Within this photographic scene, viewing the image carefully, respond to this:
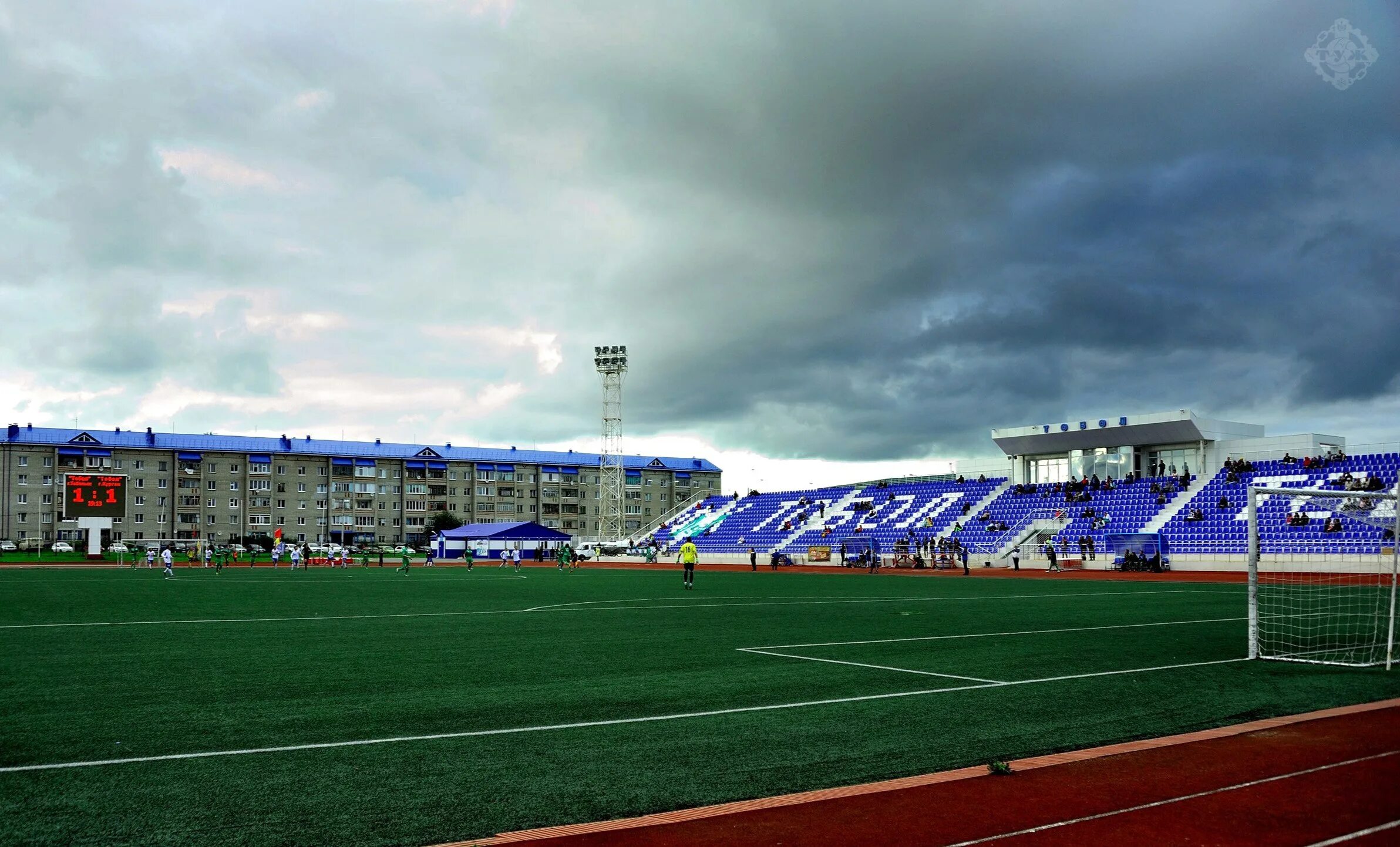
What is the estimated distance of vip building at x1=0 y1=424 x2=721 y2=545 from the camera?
352 ft

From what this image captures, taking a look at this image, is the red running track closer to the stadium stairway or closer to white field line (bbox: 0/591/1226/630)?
white field line (bbox: 0/591/1226/630)

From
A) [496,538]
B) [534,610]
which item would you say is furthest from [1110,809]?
[496,538]

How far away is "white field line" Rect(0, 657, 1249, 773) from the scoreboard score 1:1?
66146 mm

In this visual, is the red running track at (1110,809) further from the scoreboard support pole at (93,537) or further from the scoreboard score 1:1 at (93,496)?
the scoreboard support pole at (93,537)

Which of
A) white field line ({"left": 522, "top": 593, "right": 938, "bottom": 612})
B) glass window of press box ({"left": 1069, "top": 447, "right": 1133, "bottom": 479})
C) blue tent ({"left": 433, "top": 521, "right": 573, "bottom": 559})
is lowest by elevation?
blue tent ({"left": 433, "top": 521, "right": 573, "bottom": 559})

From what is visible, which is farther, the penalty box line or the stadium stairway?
the stadium stairway

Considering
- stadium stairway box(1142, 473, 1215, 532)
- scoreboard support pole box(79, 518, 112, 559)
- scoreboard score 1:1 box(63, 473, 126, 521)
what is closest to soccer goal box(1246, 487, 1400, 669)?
stadium stairway box(1142, 473, 1215, 532)

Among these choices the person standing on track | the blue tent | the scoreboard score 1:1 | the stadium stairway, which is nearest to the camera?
the person standing on track

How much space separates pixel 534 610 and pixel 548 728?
46.5ft

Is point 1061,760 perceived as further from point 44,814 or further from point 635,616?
point 635,616

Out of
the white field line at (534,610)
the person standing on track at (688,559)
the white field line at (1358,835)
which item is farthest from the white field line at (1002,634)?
the person standing on track at (688,559)

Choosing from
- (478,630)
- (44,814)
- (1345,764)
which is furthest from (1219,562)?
(44,814)

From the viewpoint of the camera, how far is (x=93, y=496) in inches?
2534

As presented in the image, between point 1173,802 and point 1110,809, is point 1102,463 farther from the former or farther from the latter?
point 1110,809
